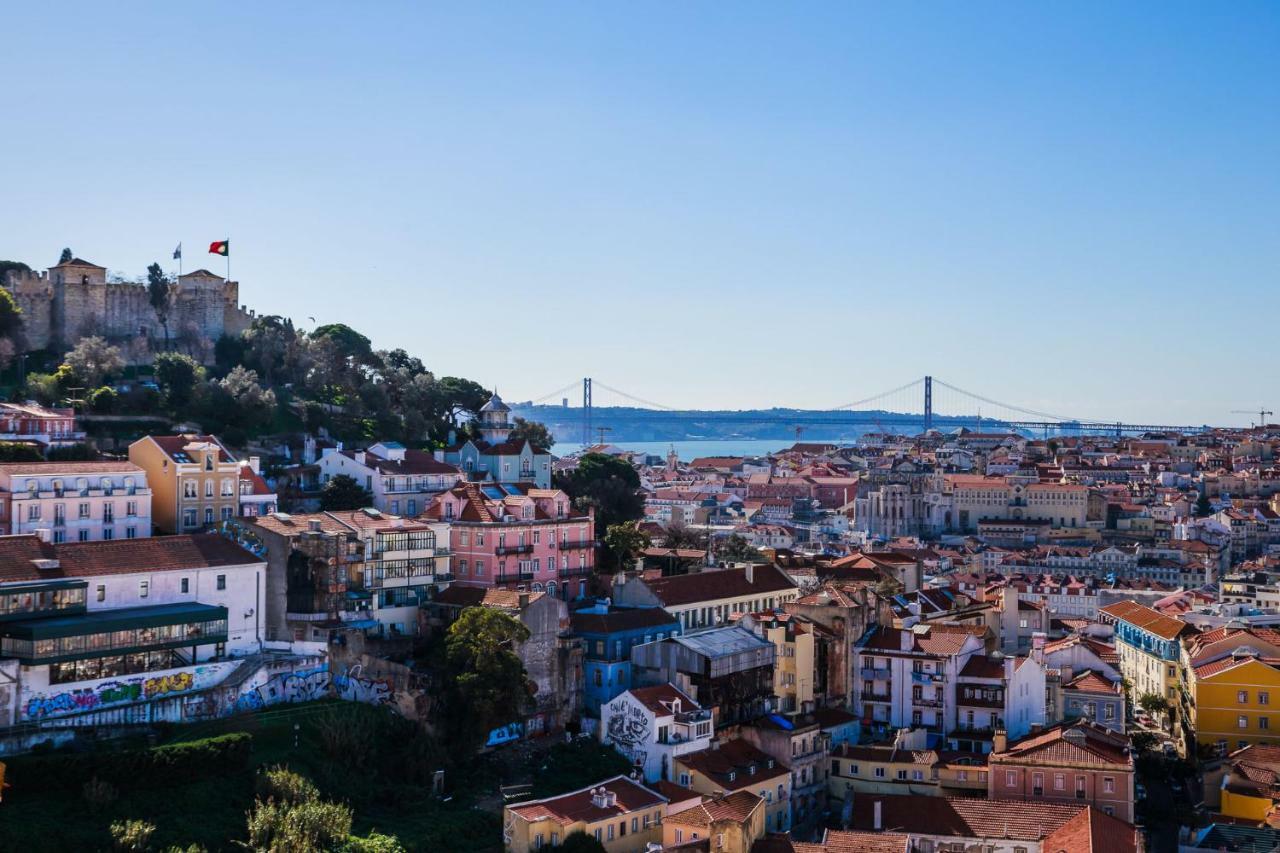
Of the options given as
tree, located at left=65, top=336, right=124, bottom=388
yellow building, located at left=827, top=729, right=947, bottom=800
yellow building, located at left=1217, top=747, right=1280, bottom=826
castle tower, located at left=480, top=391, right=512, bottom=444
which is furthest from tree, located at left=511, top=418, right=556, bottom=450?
yellow building, located at left=1217, top=747, right=1280, bottom=826

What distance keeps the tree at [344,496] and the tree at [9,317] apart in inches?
620

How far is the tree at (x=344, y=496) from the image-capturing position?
43250 mm

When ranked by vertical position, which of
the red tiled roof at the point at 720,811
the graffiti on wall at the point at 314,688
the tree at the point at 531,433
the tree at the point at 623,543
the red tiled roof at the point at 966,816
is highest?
the tree at the point at 531,433

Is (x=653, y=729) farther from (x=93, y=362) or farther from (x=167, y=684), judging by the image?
(x=93, y=362)

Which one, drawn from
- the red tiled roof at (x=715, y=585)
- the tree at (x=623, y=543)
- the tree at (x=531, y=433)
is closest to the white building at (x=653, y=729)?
the red tiled roof at (x=715, y=585)

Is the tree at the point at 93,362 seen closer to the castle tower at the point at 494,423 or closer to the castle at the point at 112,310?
the castle at the point at 112,310

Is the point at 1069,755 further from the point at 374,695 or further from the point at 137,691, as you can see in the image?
the point at 137,691

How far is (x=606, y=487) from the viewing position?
54.5 metres

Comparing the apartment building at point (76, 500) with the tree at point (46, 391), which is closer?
the apartment building at point (76, 500)

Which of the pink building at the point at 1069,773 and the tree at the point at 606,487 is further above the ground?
the tree at the point at 606,487

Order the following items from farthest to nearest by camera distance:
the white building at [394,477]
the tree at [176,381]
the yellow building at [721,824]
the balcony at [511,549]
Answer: the tree at [176,381]
the white building at [394,477]
the balcony at [511,549]
the yellow building at [721,824]

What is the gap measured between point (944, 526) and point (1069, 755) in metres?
71.0

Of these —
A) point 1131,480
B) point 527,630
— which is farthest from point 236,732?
point 1131,480

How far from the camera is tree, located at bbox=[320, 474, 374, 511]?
43250 mm
